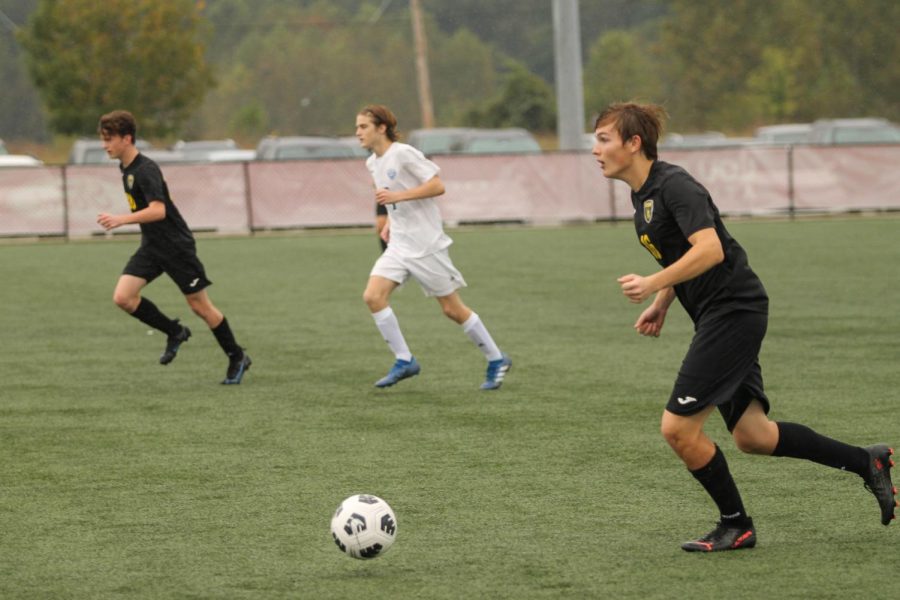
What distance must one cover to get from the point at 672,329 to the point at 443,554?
7516mm

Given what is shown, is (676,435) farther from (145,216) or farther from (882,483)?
(145,216)

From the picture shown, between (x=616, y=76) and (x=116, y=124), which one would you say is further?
(x=616, y=76)

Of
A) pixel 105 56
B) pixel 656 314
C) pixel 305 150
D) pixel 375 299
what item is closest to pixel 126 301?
pixel 375 299

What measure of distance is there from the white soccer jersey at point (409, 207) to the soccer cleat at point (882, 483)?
4552mm

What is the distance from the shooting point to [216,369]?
1105 cm

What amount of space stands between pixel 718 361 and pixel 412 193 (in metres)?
4.46

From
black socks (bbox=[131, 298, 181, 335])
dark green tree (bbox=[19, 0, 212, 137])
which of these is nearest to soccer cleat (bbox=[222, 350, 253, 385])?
black socks (bbox=[131, 298, 181, 335])

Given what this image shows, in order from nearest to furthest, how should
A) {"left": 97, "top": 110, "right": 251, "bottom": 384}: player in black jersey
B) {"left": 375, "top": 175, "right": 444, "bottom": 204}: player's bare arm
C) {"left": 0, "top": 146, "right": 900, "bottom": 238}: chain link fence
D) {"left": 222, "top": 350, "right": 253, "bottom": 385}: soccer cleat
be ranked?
{"left": 375, "top": 175, "right": 444, "bottom": 204}: player's bare arm, {"left": 97, "top": 110, "right": 251, "bottom": 384}: player in black jersey, {"left": 222, "top": 350, "right": 253, "bottom": 385}: soccer cleat, {"left": 0, "top": 146, "right": 900, "bottom": 238}: chain link fence

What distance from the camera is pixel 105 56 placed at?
43938 mm

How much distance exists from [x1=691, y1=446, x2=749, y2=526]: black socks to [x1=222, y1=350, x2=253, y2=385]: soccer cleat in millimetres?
5278

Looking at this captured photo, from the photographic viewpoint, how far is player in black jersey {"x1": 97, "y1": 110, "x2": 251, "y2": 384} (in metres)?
9.92

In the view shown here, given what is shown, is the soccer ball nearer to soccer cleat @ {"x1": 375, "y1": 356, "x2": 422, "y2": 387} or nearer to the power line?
soccer cleat @ {"x1": 375, "y1": 356, "x2": 422, "y2": 387}

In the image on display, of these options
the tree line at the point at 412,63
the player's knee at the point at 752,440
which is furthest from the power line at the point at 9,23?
the player's knee at the point at 752,440

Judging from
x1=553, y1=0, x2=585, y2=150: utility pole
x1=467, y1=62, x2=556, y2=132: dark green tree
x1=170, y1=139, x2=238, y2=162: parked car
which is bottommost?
x1=467, y1=62, x2=556, y2=132: dark green tree
